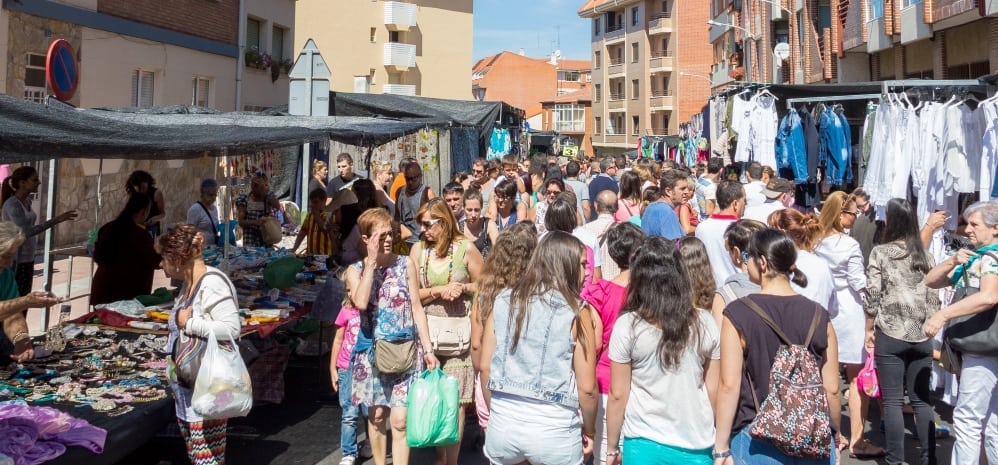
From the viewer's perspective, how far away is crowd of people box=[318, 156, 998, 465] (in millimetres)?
3875

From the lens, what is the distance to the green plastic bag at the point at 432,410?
488 centimetres

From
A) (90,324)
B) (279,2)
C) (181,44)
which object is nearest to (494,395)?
(90,324)

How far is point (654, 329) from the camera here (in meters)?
3.88

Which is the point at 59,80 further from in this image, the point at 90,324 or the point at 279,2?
the point at 279,2

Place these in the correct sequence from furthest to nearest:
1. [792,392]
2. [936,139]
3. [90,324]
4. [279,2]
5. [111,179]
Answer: [279,2] → [111,179] → [936,139] → [90,324] → [792,392]

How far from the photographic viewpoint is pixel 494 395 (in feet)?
13.3

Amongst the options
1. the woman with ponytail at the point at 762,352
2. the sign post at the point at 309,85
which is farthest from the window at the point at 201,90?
the woman with ponytail at the point at 762,352

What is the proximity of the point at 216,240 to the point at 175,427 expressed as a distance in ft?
13.9

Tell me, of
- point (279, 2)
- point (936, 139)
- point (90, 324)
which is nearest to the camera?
point (90, 324)

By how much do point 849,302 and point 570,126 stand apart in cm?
6720

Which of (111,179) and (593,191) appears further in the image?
(111,179)

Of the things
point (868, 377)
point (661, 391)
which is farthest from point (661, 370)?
point (868, 377)

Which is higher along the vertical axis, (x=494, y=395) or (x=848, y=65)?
(x=848, y=65)

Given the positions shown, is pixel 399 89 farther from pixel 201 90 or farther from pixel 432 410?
pixel 432 410
